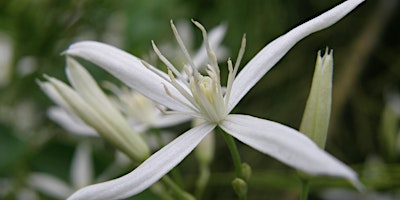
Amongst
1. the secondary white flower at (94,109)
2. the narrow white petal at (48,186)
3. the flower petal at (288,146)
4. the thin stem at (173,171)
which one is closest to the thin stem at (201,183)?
the thin stem at (173,171)

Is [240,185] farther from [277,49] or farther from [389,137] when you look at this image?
[389,137]

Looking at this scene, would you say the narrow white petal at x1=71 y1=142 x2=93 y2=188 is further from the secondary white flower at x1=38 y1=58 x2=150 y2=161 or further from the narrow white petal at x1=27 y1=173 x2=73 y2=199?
the secondary white flower at x1=38 y1=58 x2=150 y2=161

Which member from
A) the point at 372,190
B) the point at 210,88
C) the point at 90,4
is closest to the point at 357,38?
the point at 372,190

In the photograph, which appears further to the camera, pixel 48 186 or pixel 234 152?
pixel 48 186

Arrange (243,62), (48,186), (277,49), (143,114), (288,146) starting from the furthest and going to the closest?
(243,62), (48,186), (143,114), (277,49), (288,146)

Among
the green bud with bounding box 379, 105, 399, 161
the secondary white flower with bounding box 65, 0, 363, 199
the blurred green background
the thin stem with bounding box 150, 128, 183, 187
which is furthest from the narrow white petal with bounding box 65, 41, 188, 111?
the green bud with bounding box 379, 105, 399, 161

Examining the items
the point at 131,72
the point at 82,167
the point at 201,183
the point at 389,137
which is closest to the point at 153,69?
the point at 131,72

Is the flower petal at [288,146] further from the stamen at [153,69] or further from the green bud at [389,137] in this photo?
the green bud at [389,137]

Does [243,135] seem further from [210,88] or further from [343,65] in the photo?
[343,65]

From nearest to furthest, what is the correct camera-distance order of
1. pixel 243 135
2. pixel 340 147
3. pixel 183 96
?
pixel 243 135, pixel 183 96, pixel 340 147
